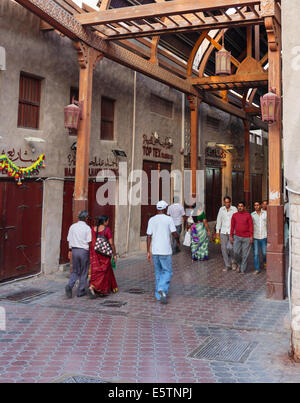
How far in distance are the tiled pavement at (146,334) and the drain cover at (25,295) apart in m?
0.18

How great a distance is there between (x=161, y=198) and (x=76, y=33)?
7497 mm

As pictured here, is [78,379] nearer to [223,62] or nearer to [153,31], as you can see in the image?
[153,31]

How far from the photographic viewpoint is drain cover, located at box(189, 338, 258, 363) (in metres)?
5.11

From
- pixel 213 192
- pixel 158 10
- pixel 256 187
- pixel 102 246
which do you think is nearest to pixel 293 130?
pixel 102 246

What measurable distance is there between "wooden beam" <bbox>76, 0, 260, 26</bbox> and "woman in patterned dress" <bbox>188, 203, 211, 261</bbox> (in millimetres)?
5504

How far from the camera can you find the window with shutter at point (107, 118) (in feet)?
39.8

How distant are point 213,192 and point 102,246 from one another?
12.3 meters

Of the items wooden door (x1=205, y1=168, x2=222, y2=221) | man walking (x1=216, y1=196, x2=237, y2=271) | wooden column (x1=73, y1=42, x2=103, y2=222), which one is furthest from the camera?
wooden door (x1=205, y1=168, x2=222, y2=221)

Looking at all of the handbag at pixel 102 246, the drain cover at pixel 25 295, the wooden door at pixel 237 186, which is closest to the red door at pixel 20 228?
the drain cover at pixel 25 295

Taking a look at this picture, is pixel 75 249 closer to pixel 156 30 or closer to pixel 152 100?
pixel 156 30

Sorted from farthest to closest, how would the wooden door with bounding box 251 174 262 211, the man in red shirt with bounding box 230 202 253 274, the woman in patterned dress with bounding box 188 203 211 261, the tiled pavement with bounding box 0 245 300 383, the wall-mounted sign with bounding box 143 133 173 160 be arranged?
the wooden door with bounding box 251 174 262 211, the wall-mounted sign with bounding box 143 133 173 160, the woman in patterned dress with bounding box 188 203 211 261, the man in red shirt with bounding box 230 202 253 274, the tiled pavement with bounding box 0 245 300 383

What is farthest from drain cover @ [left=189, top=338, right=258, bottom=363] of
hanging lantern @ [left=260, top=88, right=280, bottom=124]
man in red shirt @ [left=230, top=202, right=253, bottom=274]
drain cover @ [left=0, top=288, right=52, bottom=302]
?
man in red shirt @ [left=230, top=202, right=253, bottom=274]

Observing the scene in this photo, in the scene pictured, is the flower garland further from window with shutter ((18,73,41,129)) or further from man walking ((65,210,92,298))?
man walking ((65,210,92,298))

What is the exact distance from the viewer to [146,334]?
596 cm
